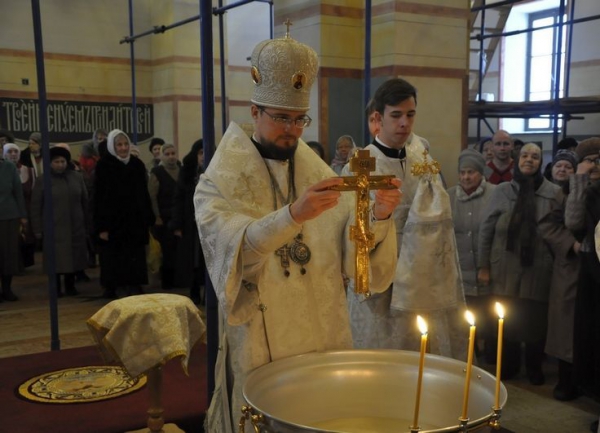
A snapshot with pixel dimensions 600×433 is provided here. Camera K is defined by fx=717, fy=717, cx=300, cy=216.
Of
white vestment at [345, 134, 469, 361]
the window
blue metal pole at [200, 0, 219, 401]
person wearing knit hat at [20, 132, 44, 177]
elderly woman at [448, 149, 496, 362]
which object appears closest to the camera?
blue metal pole at [200, 0, 219, 401]

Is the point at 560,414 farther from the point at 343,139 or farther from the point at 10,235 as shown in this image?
the point at 10,235

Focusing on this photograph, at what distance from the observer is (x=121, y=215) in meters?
6.27

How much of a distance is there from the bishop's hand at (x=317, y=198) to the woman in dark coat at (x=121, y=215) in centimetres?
488

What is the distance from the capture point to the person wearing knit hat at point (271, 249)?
1854 mm

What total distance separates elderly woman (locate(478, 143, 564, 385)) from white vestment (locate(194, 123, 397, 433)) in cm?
253

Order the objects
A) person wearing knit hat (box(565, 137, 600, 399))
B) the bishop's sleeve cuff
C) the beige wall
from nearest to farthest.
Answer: the bishop's sleeve cuff, person wearing knit hat (box(565, 137, 600, 399)), the beige wall

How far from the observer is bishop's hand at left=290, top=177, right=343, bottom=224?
1.57m

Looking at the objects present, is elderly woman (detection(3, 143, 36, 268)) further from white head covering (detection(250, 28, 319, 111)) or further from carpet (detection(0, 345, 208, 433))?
white head covering (detection(250, 28, 319, 111))

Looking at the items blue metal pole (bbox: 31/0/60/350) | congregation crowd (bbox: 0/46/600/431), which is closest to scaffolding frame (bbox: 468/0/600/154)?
congregation crowd (bbox: 0/46/600/431)

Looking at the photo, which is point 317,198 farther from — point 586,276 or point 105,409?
point 586,276

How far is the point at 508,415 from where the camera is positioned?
392cm

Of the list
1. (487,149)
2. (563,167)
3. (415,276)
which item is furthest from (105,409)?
A: (487,149)

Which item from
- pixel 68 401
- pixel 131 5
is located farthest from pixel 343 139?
pixel 131 5

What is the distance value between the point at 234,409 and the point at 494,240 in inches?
110
